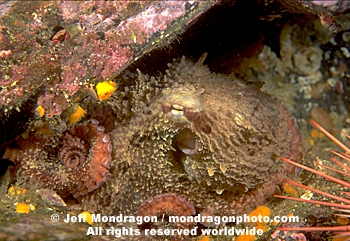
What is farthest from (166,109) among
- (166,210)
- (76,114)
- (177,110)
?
(166,210)

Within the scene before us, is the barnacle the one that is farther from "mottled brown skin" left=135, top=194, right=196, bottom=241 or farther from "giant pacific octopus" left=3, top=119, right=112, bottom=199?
"mottled brown skin" left=135, top=194, right=196, bottom=241

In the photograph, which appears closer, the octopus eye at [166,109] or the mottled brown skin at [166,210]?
the octopus eye at [166,109]

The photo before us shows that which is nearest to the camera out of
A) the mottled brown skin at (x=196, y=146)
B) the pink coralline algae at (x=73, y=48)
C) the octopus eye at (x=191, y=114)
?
the pink coralline algae at (x=73, y=48)

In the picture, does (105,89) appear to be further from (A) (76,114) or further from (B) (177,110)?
(B) (177,110)

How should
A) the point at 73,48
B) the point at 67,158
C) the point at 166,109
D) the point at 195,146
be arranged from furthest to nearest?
the point at 67,158
the point at 195,146
the point at 166,109
the point at 73,48

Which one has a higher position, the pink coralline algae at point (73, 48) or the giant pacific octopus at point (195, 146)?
the pink coralline algae at point (73, 48)

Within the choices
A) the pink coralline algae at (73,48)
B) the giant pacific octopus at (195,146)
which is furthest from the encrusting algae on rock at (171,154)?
the pink coralline algae at (73,48)

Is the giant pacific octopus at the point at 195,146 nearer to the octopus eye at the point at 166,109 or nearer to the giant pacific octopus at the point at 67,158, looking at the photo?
the octopus eye at the point at 166,109
